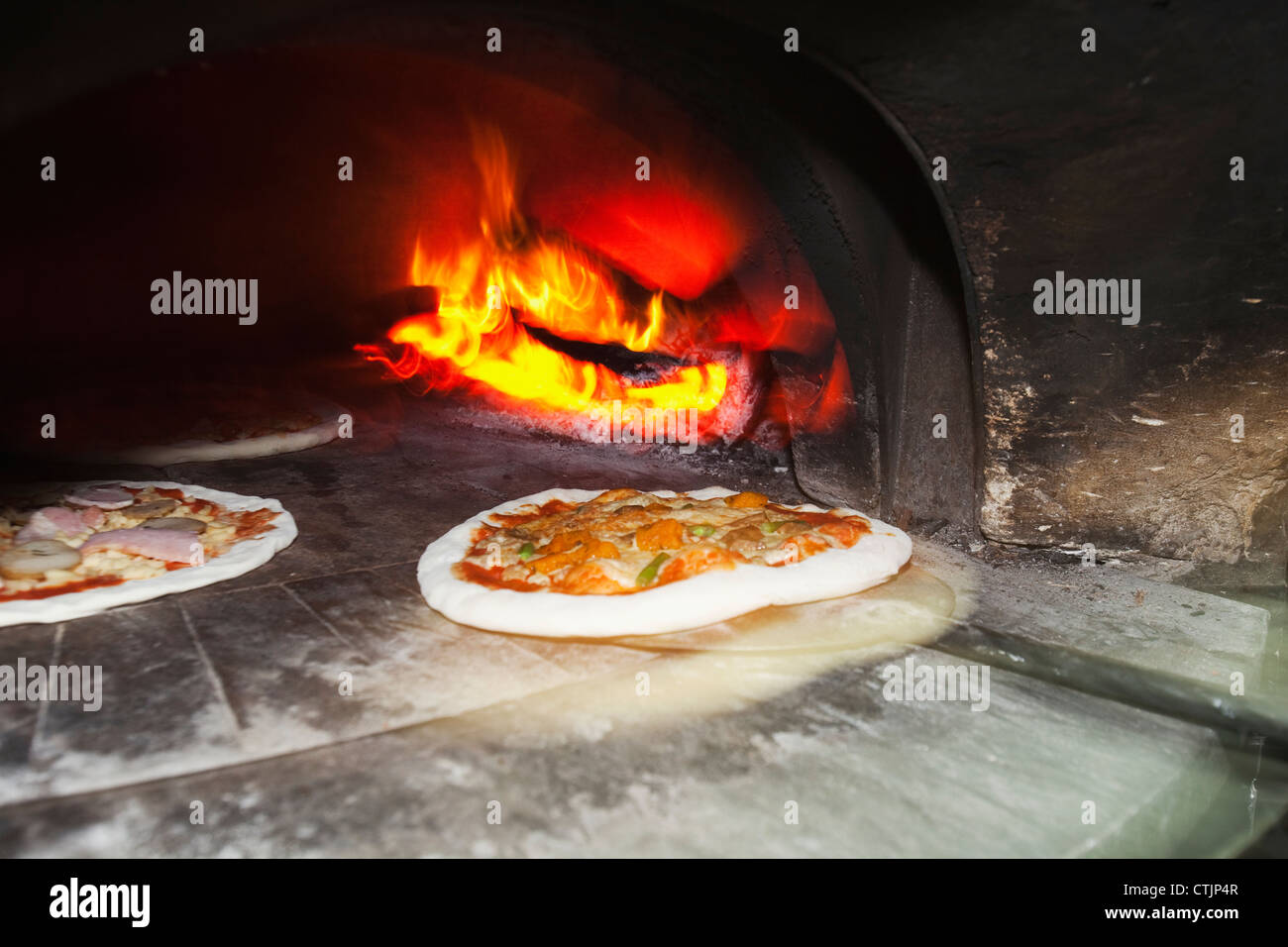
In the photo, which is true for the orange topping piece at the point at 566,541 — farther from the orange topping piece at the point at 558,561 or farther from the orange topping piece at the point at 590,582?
the orange topping piece at the point at 590,582

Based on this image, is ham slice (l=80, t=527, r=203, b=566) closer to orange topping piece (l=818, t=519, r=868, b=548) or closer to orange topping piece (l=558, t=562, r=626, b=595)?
orange topping piece (l=558, t=562, r=626, b=595)

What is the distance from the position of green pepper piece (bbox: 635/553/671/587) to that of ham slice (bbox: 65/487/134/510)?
8.26ft

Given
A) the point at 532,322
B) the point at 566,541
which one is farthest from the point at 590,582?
the point at 532,322

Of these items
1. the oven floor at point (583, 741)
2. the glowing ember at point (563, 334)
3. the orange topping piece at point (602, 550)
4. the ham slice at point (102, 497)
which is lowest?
the oven floor at point (583, 741)

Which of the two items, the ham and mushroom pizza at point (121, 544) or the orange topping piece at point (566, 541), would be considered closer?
the ham and mushroom pizza at point (121, 544)

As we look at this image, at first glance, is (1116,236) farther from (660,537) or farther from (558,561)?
(558,561)

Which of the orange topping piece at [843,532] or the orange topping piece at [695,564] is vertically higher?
the orange topping piece at [843,532]

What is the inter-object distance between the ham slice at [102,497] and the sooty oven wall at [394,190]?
1531 millimetres

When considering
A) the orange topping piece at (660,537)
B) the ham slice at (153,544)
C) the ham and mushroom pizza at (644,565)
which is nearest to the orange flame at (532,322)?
the ham and mushroom pizza at (644,565)

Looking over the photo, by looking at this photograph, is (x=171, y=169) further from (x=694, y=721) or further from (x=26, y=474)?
(x=694, y=721)

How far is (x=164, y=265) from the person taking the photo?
7.16 m

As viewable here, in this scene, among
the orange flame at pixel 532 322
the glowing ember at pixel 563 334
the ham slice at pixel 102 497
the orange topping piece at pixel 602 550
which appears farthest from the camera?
the orange flame at pixel 532 322

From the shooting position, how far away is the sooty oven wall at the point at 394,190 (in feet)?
12.1

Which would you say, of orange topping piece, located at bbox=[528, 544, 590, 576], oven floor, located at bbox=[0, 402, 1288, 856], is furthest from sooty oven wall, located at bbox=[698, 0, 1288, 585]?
orange topping piece, located at bbox=[528, 544, 590, 576]
